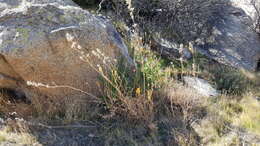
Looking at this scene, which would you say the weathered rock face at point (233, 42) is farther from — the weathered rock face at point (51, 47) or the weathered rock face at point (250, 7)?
the weathered rock face at point (51, 47)

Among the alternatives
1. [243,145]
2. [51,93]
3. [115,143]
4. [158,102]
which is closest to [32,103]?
[51,93]

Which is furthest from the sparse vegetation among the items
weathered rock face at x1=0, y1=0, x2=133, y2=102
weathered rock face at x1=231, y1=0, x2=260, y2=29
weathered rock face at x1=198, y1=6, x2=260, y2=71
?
weathered rock face at x1=231, y1=0, x2=260, y2=29

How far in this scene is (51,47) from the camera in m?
3.44

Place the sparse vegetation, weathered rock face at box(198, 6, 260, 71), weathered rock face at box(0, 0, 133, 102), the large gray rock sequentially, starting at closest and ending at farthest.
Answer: the sparse vegetation → weathered rock face at box(0, 0, 133, 102) → the large gray rock → weathered rock face at box(198, 6, 260, 71)

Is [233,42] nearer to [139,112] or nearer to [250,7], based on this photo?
[250,7]

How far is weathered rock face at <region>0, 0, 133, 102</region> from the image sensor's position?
11.1 feet

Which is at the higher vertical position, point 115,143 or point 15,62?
point 15,62

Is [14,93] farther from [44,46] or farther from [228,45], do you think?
[228,45]

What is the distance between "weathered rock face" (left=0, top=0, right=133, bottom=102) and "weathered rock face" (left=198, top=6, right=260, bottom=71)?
115 inches

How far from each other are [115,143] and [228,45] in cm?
407

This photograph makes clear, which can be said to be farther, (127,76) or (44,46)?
(127,76)

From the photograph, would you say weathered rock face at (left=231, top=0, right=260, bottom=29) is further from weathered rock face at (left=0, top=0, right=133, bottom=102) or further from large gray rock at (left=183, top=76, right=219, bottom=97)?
weathered rock face at (left=0, top=0, right=133, bottom=102)

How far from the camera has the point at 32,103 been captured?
357 cm

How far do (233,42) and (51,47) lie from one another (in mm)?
4308
